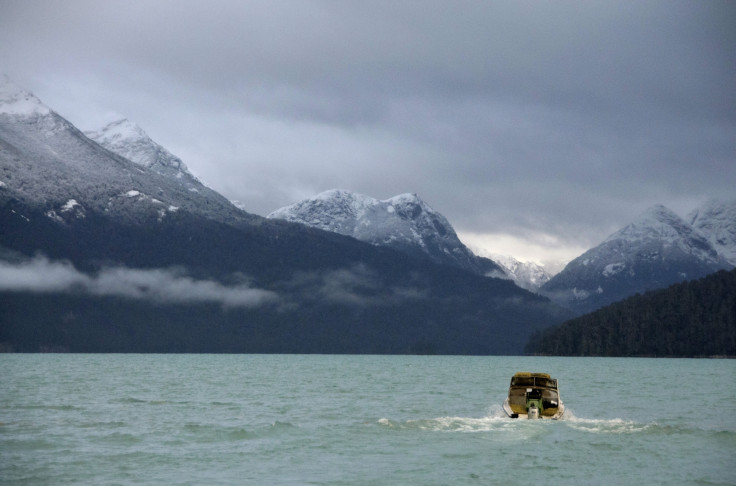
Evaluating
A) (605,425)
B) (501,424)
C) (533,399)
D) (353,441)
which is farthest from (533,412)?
(353,441)

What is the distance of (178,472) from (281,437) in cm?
1601

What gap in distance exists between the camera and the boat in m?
73.0

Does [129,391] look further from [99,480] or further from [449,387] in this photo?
Result: [99,480]

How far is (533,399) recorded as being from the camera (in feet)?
242

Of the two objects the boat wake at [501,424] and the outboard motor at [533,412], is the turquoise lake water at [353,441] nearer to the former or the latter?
the boat wake at [501,424]

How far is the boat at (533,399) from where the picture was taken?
73000 millimetres

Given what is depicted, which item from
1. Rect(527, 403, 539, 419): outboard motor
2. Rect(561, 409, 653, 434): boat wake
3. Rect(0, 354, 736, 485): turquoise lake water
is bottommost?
Rect(0, 354, 736, 485): turquoise lake water

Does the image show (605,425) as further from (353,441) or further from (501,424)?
(353,441)

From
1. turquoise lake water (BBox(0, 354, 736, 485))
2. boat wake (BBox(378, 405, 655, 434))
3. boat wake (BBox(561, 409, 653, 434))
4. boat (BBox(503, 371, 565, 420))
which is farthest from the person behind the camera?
boat (BBox(503, 371, 565, 420))

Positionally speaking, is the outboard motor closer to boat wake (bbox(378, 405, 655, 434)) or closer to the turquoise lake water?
boat wake (bbox(378, 405, 655, 434))

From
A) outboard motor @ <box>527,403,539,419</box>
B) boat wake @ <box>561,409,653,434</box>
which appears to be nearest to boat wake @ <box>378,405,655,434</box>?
boat wake @ <box>561,409,653,434</box>

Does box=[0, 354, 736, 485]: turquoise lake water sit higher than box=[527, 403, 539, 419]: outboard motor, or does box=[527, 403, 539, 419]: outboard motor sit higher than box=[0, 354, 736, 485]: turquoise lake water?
box=[527, 403, 539, 419]: outboard motor

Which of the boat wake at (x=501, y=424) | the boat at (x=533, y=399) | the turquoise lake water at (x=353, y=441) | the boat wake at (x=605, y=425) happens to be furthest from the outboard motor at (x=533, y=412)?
the boat wake at (x=605, y=425)

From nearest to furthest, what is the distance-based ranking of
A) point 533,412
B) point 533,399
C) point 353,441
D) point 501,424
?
1. point 353,441
2. point 501,424
3. point 533,412
4. point 533,399
